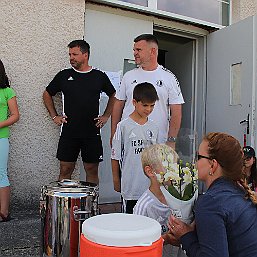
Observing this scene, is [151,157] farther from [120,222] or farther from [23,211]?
[23,211]

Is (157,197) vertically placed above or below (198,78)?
below

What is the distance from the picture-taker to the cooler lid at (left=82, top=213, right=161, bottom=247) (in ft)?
4.38

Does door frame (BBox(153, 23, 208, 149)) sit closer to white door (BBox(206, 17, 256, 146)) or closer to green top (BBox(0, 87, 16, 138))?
white door (BBox(206, 17, 256, 146))

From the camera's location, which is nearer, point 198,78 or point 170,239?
point 170,239

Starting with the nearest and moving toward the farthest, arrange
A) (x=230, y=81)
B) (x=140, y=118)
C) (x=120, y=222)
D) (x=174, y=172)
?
(x=120, y=222) < (x=174, y=172) < (x=140, y=118) < (x=230, y=81)

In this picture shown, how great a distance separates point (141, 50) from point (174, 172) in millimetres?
1923

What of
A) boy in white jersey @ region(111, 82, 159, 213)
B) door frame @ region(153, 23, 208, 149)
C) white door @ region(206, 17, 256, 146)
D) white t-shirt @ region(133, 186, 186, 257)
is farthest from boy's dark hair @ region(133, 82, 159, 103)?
door frame @ region(153, 23, 208, 149)

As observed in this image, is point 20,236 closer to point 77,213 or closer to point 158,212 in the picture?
point 77,213

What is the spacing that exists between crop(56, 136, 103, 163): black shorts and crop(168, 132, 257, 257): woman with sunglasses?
7.23 feet

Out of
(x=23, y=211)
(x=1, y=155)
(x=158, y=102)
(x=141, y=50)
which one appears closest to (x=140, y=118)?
(x=158, y=102)

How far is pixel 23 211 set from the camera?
409 cm

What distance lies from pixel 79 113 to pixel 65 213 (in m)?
2.05

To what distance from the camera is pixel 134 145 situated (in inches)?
117

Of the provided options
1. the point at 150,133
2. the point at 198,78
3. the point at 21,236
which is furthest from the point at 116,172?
the point at 198,78
